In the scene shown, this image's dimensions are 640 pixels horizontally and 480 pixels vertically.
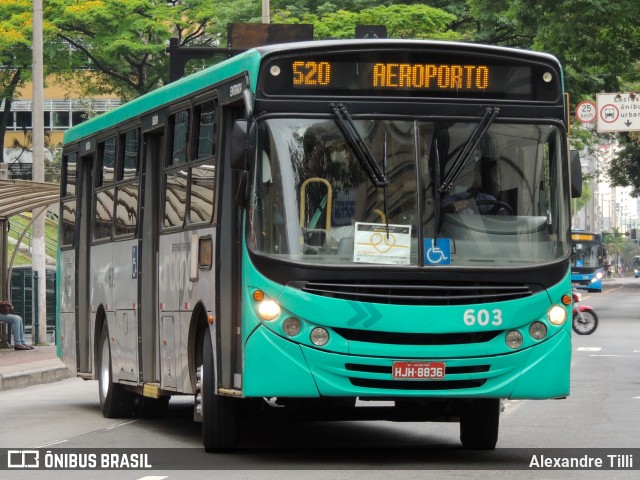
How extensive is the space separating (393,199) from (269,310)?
1.15 metres

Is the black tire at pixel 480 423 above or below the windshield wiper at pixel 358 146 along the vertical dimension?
below

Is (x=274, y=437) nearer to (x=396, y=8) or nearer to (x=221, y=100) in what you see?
(x=221, y=100)

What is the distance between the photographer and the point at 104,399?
1627 cm

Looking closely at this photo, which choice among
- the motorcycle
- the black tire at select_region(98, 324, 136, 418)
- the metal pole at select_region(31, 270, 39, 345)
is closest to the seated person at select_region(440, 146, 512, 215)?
the black tire at select_region(98, 324, 136, 418)

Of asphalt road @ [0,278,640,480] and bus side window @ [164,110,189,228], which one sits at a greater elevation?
bus side window @ [164,110,189,228]

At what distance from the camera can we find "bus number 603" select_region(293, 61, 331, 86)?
36.9ft

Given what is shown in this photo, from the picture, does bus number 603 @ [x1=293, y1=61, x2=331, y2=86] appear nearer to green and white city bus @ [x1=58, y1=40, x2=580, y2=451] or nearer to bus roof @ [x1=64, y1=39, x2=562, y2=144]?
green and white city bus @ [x1=58, y1=40, x2=580, y2=451]

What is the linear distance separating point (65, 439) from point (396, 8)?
36.0 meters

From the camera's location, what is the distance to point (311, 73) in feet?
37.0

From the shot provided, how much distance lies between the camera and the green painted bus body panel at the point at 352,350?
10.9 meters

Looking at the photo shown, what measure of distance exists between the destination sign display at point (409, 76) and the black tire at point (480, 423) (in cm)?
237

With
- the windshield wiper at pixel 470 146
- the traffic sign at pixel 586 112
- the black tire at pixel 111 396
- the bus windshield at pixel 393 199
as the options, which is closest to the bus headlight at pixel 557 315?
the bus windshield at pixel 393 199

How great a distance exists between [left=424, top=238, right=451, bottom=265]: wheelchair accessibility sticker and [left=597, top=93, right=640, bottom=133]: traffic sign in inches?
1081

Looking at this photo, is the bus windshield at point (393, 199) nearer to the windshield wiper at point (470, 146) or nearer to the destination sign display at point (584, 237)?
the windshield wiper at point (470, 146)
